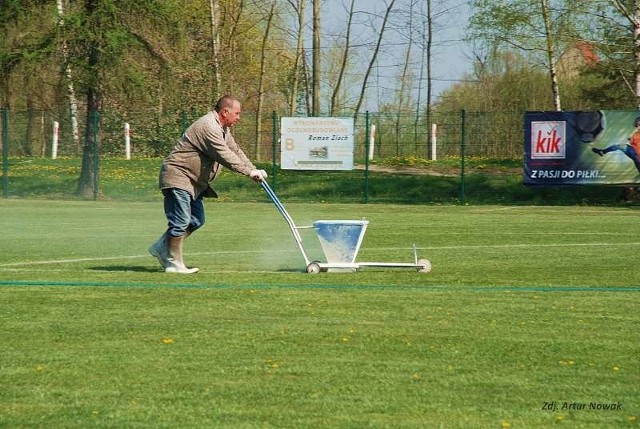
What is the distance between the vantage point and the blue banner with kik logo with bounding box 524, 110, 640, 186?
104 ft

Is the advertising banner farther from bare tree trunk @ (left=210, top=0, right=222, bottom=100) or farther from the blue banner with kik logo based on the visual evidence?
bare tree trunk @ (left=210, top=0, right=222, bottom=100)

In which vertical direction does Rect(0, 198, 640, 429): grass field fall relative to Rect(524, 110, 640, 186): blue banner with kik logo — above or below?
below

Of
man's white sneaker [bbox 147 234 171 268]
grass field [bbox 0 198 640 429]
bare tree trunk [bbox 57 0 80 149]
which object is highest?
bare tree trunk [bbox 57 0 80 149]

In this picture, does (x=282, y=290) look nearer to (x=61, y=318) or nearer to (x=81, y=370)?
(x=61, y=318)

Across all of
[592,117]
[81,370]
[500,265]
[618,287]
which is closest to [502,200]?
[592,117]

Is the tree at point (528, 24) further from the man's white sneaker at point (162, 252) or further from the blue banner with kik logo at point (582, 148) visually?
the man's white sneaker at point (162, 252)

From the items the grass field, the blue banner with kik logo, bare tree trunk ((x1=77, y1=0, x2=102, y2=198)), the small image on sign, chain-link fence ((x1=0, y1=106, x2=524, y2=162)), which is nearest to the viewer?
the grass field

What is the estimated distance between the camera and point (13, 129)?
4275 centimetres

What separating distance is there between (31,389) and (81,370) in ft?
1.80

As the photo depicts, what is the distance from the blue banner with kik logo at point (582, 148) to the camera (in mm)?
31734

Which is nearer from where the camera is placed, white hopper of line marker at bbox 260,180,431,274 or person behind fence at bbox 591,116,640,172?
white hopper of line marker at bbox 260,180,431,274

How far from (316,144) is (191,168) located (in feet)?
70.8

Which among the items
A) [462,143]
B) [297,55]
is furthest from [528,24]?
[297,55]

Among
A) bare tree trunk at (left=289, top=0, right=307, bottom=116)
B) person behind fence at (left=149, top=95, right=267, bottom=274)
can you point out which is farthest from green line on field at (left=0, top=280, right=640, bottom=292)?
bare tree trunk at (left=289, top=0, right=307, bottom=116)
